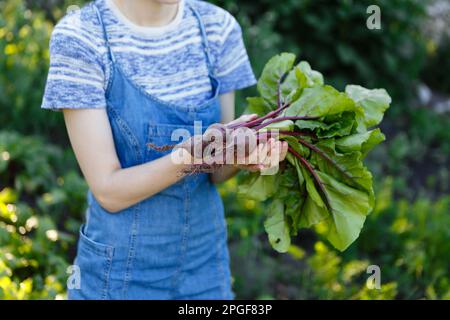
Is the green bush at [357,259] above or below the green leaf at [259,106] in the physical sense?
below

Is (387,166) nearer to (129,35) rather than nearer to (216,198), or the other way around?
(216,198)

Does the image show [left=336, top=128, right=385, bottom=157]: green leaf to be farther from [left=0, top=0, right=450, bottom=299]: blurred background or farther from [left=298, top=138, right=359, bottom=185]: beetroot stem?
[left=0, top=0, right=450, bottom=299]: blurred background

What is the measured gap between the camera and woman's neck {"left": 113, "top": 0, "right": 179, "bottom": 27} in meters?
1.81

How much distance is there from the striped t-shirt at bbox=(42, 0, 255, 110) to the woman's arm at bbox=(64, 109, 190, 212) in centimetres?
5

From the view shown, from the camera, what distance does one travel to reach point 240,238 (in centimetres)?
316

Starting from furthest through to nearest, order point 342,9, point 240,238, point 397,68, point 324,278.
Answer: point 397,68 → point 342,9 → point 240,238 → point 324,278

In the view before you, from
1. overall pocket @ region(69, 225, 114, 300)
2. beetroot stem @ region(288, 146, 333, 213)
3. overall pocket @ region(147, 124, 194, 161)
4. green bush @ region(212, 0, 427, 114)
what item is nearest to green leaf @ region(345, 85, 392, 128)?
beetroot stem @ region(288, 146, 333, 213)

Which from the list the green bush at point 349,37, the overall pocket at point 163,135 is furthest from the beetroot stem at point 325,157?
the green bush at point 349,37

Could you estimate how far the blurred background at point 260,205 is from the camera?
2771 mm

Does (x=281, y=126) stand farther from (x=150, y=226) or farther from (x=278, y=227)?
(x=150, y=226)

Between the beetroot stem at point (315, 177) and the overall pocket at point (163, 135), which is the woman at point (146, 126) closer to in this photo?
the overall pocket at point (163, 135)
